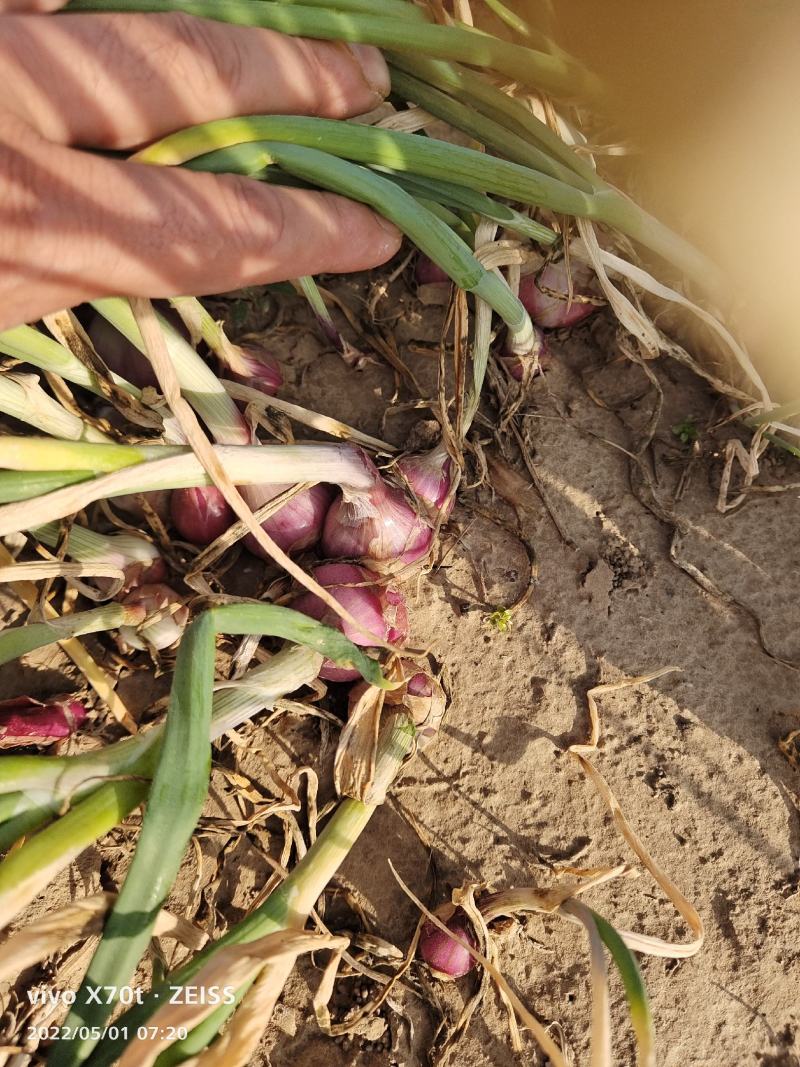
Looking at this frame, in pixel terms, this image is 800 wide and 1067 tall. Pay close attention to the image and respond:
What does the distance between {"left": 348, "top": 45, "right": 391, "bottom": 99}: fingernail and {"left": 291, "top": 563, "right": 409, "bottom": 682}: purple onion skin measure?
795 mm

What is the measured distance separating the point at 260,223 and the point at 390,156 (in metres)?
0.25

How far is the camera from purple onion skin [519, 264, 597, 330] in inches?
54.4

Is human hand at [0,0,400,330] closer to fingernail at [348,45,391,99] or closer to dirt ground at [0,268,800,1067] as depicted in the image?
fingernail at [348,45,391,99]

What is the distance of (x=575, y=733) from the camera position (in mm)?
1273

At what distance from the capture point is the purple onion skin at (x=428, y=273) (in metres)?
1.43

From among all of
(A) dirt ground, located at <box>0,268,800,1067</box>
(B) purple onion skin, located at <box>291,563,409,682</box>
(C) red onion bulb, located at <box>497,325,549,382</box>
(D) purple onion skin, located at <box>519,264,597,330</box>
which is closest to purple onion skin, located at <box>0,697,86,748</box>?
(A) dirt ground, located at <box>0,268,800,1067</box>

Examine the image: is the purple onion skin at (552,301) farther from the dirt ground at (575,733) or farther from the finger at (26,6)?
the finger at (26,6)

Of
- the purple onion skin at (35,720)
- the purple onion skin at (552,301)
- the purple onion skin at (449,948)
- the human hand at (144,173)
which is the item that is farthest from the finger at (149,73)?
the purple onion skin at (449,948)

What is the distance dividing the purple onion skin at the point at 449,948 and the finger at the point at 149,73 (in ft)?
4.11

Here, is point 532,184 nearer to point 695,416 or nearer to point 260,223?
point 260,223

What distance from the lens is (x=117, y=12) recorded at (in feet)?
3.37

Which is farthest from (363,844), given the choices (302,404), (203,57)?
(203,57)

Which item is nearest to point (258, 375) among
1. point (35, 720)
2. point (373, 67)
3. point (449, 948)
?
point (373, 67)

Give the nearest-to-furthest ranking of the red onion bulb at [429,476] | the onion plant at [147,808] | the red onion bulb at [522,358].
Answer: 1. the onion plant at [147,808]
2. the red onion bulb at [429,476]
3. the red onion bulb at [522,358]
